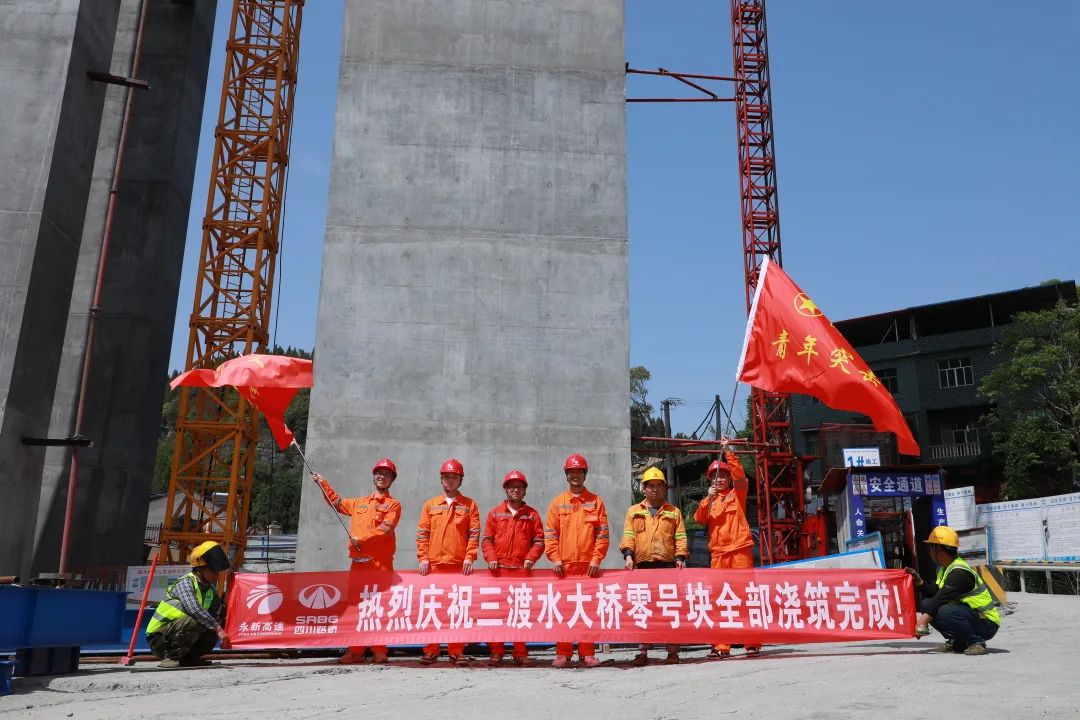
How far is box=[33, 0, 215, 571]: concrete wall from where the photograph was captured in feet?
66.1

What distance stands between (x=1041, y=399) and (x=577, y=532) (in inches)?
1364

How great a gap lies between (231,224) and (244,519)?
10.5 m

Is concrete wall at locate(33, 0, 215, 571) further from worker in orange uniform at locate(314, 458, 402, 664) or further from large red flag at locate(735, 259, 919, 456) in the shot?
large red flag at locate(735, 259, 919, 456)

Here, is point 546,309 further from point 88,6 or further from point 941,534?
point 88,6

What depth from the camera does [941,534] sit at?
29.5ft

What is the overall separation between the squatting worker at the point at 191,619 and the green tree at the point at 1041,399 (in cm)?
3467

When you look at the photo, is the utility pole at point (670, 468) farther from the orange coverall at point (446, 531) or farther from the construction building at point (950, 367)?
the orange coverall at point (446, 531)

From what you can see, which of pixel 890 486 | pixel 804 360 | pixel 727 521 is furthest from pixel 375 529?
pixel 890 486

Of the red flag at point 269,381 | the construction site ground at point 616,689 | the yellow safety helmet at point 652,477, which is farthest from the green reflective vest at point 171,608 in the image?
the yellow safety helmet at point 652,477

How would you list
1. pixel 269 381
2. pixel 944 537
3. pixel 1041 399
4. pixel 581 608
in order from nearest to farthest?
1. pixel 944 537
2. pixel 581 608
3. pixel 269 381
4. pixel 1041 399

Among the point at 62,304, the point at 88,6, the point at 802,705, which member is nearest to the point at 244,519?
the point at 62,304

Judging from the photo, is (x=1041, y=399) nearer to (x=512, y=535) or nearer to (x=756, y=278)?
(x=756, y=278)

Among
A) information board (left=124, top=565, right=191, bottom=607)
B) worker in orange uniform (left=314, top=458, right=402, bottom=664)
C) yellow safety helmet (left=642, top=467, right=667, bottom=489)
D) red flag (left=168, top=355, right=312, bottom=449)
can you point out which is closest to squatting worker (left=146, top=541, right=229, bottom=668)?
worker in orange uniform (left=314, top=458, right=402, bottom=664)

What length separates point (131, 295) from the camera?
2133 cm
